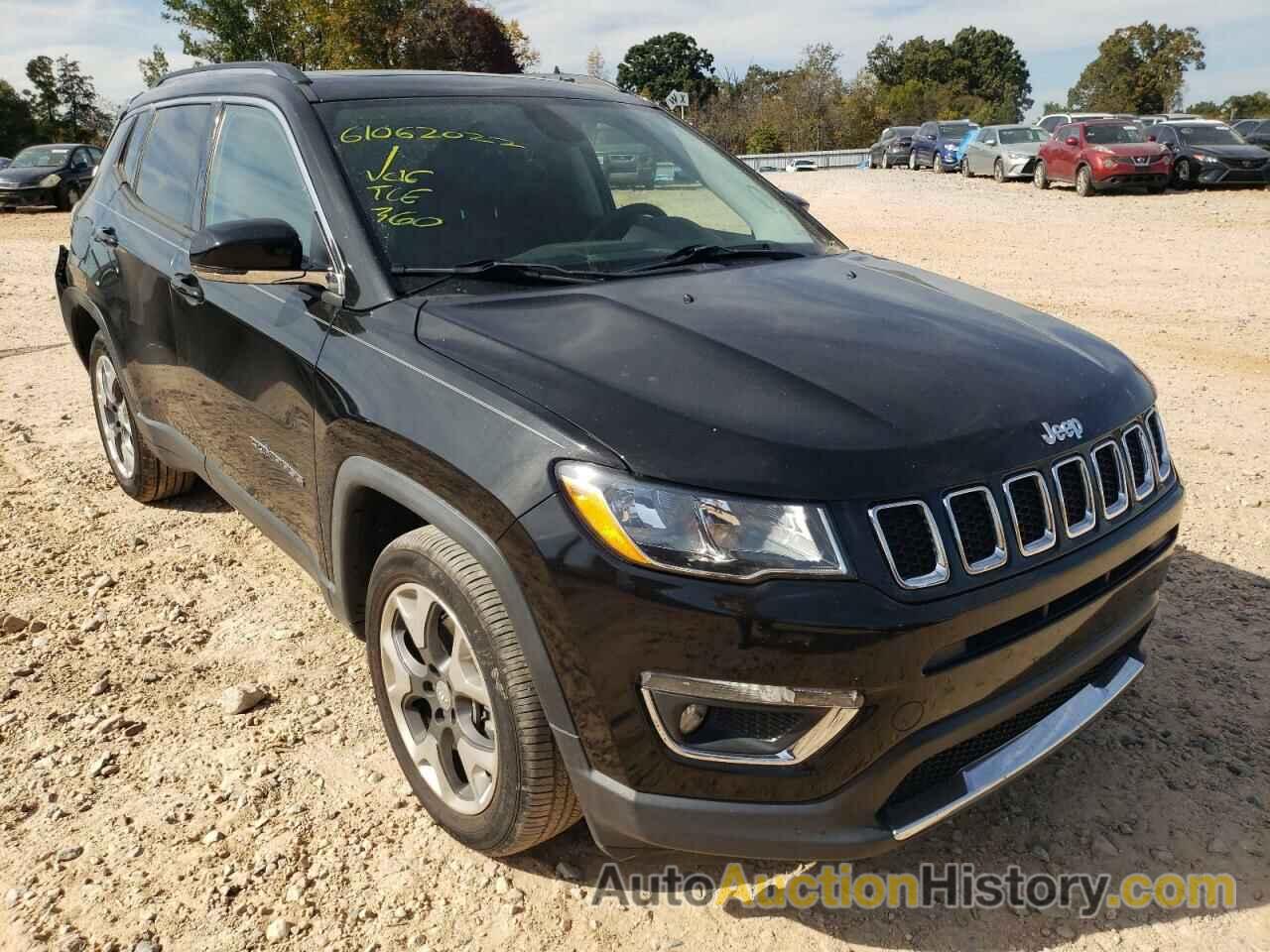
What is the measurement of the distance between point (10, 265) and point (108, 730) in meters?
13.6

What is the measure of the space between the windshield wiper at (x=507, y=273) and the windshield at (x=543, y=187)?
0.08 feet

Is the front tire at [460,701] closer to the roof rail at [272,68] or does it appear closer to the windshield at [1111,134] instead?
the roof rail at [272,68]

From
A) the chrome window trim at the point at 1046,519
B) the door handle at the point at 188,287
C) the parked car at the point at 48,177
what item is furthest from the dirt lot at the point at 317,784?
the parked car at the point at 48,177

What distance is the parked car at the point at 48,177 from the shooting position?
22.9m

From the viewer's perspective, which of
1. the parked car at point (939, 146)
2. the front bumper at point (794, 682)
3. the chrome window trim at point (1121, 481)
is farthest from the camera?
the parked car at point (939, 146)

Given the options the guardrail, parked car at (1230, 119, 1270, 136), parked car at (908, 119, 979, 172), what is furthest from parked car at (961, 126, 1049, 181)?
the guardrail

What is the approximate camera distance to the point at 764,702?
1.93 m

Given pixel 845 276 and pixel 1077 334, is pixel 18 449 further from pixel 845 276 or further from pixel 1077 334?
pixel 1077 334

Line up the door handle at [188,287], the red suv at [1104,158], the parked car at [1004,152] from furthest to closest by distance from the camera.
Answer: the parked car at [1004,152]
the red suv at [1104,158]
the door handle at [188,287]

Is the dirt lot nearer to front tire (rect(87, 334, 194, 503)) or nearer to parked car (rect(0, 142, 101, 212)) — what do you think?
front tire (rect(87, 334, 194, 503))

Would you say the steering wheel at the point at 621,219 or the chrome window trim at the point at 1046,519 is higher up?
the steering wheel at the point at 621,219

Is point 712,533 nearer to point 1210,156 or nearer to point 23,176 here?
point 1210,156

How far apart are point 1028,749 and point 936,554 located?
599 millimetres

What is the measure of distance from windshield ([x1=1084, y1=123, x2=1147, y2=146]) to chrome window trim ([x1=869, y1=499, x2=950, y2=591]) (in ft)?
69.8
